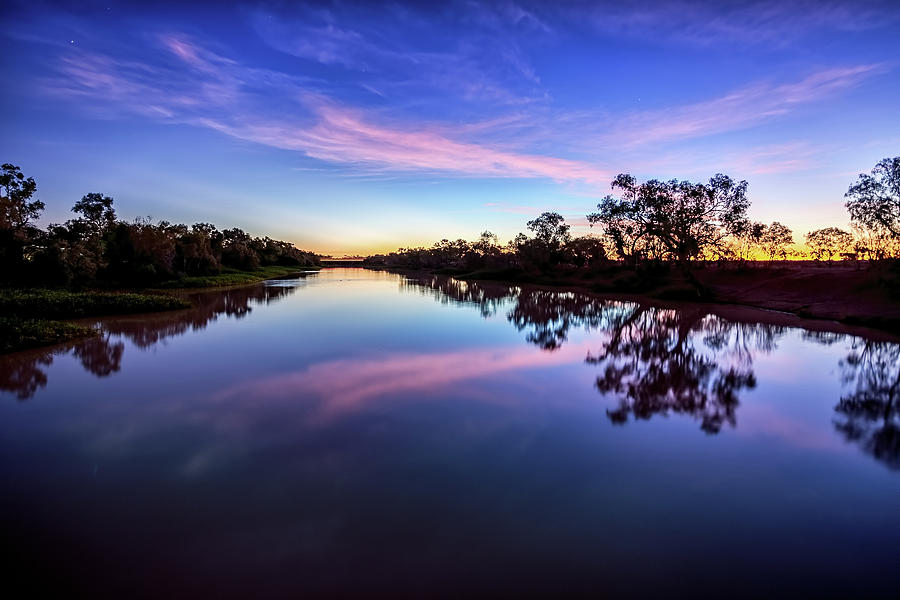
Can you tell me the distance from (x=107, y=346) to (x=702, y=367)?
62.8 ft

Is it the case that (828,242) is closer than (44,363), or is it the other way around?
(44,363)

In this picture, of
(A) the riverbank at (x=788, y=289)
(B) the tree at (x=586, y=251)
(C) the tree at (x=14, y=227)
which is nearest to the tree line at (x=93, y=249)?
(C) the tree at (x=14, y=227)

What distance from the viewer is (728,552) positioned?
4406 mm

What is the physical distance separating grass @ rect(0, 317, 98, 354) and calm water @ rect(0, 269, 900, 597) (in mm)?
1530

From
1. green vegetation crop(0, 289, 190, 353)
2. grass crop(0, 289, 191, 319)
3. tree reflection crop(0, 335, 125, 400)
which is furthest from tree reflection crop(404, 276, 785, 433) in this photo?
grass crop(0, 289, 191, 319)

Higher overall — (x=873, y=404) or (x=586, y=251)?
(x=586, y=251)

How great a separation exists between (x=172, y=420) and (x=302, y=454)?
124 inches

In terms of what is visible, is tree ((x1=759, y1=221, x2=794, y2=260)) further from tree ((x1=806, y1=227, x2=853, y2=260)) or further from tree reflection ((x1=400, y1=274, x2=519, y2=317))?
tree reflection ((x1=400, y1=274, x2=519, y2=317))

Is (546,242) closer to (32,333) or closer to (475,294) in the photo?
(475,294)

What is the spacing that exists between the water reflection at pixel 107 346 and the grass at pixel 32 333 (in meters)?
0.54

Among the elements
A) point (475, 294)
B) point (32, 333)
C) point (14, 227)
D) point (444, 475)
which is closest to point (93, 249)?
point (14, 227)

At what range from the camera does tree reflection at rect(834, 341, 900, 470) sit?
7.52m

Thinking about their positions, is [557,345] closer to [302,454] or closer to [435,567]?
[302,454]

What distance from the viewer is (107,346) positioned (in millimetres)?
14297
